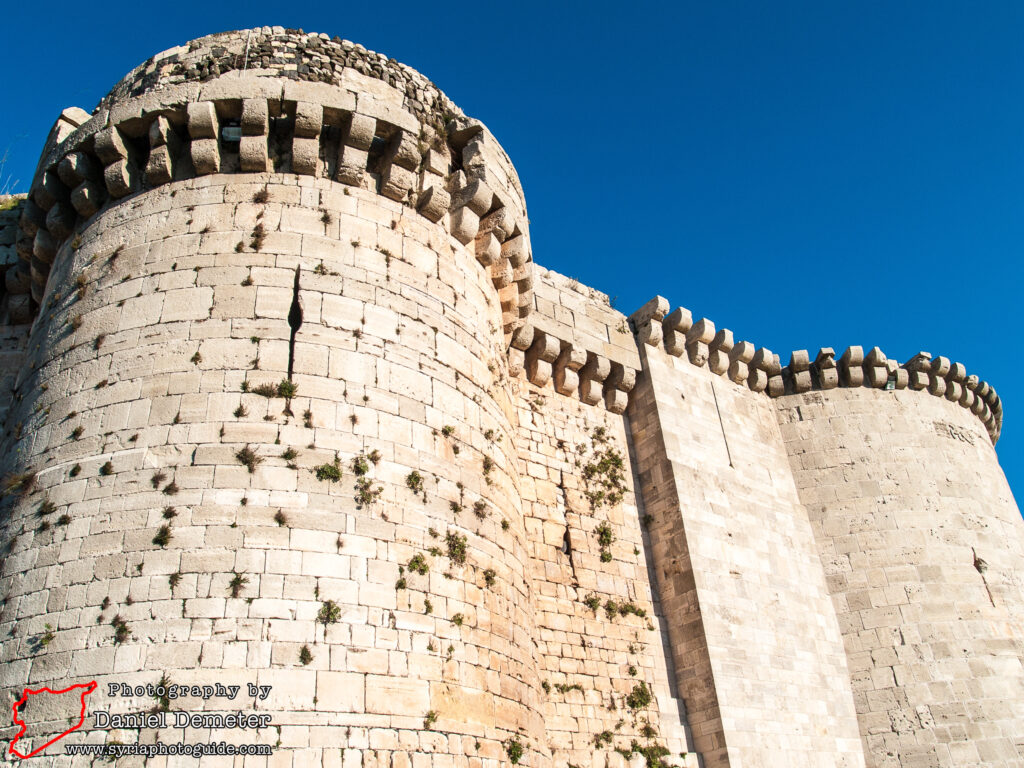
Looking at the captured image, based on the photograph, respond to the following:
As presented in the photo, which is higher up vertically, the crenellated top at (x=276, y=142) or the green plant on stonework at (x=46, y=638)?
the crenellated top at (x=276, y=142)

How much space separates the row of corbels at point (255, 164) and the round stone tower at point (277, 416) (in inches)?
1.0

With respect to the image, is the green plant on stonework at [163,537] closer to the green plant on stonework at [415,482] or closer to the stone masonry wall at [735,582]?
the green plant on stonework at [415,482]

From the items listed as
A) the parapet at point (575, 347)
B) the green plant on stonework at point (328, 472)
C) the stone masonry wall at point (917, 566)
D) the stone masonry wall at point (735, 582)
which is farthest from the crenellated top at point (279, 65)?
the stone masonry wall at point (917, 566)

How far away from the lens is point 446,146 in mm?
8461

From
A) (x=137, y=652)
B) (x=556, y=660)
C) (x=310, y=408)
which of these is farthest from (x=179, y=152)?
(x=556, y=660)

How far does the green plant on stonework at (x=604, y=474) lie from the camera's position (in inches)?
386

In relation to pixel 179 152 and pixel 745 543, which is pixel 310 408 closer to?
pixel 179 152

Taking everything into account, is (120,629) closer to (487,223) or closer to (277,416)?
(277,416)

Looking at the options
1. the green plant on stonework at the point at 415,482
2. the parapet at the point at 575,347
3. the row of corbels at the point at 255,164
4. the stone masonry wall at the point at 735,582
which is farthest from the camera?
the parapet at the point at 575,347

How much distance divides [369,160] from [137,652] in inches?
188

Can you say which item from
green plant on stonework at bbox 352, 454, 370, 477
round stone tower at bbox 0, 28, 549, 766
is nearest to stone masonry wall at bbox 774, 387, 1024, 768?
round stone tower at bbox 0, 28, 549, 766

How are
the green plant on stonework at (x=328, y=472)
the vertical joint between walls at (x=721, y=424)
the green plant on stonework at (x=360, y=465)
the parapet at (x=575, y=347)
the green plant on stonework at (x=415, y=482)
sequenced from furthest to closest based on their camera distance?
the vertical joint between walls at (x=721, y=424)
the parapet at (x=575, y=347)
the green plant on stonework at (x=415, y=482)
the green plant on stonework at (x=360, y=465)
the green plant on stonework at (x=328, y=472)

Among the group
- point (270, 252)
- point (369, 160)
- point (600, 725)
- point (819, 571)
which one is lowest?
point (600, 725)

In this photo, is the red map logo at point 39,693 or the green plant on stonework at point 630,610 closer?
the red map logo at point 39,693
